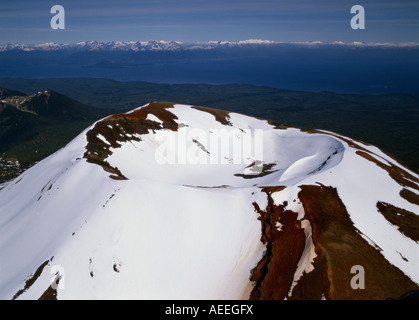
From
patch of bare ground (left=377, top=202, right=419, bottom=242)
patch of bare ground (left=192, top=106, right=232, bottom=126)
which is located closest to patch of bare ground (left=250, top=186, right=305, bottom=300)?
patch of bare ground (left=377, top=202, right=419, bottom=242)

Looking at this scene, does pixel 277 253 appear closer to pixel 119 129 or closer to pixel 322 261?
pixel 322 261

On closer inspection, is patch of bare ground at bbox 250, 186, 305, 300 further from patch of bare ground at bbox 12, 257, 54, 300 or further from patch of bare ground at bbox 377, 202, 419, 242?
patch of bare ground at bbox 12, 257, 54, 300

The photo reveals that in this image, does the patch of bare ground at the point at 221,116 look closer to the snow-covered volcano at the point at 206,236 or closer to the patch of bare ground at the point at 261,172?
the patch of bare ground at the point at 261,172

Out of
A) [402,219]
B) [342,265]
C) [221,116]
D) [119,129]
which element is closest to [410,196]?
[402,219]

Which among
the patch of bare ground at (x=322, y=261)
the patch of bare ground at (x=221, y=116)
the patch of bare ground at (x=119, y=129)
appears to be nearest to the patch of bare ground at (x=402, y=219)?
the patch of bare ground at (x=322, y=261)

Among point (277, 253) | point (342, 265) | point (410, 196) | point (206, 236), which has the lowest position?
point (342, 265)

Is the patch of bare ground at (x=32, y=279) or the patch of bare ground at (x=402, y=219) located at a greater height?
the patch of bare ground at (x=402, y=219)
